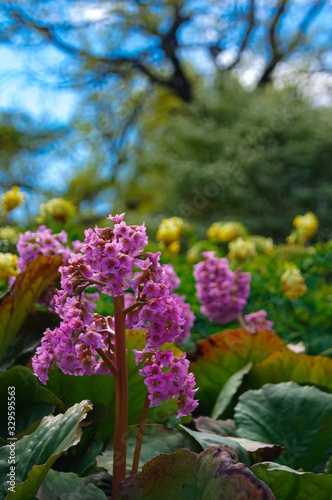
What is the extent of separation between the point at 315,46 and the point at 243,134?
463 centimetres

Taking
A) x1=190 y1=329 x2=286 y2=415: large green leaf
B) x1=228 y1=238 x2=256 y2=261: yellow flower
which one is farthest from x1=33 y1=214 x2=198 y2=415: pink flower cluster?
x1=228 y1=238 x2=256 y2=261: yellow flower

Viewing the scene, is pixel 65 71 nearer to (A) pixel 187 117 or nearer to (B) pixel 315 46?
(A) pixel 187 117

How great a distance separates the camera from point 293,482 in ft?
2.83

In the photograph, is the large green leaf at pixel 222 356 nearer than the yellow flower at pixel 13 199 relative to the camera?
Yes

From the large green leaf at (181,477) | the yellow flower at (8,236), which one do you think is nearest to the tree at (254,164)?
the yellow flower at (8,236)

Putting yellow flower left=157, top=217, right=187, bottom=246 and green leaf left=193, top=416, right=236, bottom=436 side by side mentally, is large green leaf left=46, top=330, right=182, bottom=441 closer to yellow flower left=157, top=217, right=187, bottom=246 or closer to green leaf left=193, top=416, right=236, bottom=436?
green leaf left=193, top=416, right=236, bottom=436

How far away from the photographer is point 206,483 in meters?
0.74

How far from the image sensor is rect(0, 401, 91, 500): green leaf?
0.75 m

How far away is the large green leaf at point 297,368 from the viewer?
1.35 m

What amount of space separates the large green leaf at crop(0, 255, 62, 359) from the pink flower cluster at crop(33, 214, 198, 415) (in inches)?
14.0

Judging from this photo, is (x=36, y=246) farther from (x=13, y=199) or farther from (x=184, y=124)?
(x=184, y=124)

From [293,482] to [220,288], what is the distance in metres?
0.99

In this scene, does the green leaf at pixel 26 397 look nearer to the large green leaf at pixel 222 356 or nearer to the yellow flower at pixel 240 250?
the large green leaf at pixel 222 356

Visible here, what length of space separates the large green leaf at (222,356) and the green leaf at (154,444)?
0.46m
